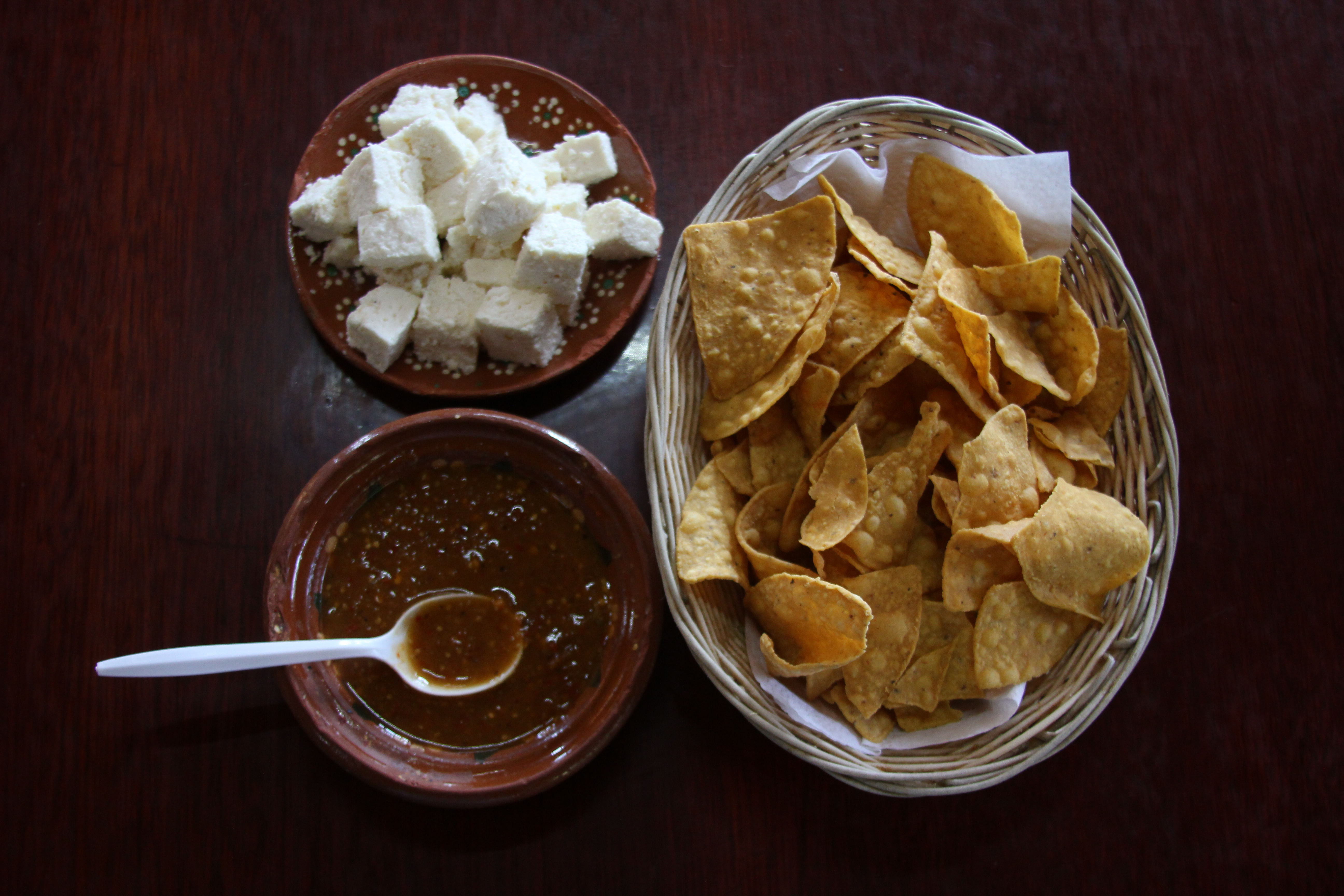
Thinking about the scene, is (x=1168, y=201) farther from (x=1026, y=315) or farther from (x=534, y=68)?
(x=534, y=68)

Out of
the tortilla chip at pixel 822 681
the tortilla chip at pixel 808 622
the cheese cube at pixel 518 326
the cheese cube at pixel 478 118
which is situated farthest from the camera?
the cheese cube at pixel 478 118

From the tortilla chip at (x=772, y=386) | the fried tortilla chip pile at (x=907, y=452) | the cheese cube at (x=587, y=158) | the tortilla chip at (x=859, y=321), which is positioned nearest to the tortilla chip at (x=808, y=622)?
the fried tortilla chip pile at (x=907, y=452)

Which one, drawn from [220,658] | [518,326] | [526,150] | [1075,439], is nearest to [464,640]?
[220,658]

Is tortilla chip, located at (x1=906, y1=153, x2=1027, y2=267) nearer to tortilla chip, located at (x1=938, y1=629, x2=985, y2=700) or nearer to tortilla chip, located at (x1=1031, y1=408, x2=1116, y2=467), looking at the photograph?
tortilla chip, located at (x1=1031, y1=408, x2=1116, y2=467)

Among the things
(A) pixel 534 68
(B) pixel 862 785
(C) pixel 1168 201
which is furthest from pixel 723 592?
(C) pixel 1168 201

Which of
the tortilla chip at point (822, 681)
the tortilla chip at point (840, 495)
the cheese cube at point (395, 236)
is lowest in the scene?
the tortilla chip at point (822, 681)

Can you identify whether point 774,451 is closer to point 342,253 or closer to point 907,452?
point 907,452

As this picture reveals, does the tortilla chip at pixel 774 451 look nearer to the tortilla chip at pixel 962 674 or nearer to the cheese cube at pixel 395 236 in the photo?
the tortilla chip at pixel 962 674
